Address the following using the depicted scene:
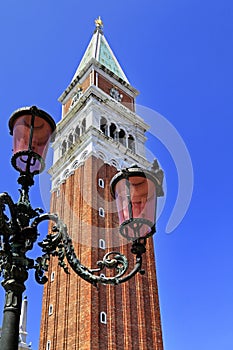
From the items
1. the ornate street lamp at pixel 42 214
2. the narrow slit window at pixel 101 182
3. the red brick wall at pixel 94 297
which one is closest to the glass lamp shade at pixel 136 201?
the ornate street lamp at pixel 42 214

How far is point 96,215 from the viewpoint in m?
19.8

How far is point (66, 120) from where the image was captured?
26344 mm

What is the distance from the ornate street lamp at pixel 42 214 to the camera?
11.6 feet

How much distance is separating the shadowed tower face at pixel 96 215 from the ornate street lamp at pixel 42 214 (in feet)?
40.6

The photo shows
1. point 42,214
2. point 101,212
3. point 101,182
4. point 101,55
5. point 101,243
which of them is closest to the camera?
point 42,214

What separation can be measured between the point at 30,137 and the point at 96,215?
1603cm

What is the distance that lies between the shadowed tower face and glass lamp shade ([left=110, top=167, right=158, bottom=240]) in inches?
492

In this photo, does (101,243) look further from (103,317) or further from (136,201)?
(136,201)

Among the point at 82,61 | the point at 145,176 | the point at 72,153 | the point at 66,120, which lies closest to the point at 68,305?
the point at 72,153

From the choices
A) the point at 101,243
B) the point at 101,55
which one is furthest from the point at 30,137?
the point at 101,55

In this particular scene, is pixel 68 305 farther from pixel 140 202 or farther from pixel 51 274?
pixel 140 202

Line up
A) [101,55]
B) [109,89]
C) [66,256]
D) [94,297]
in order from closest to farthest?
[66,256] < [94,297] < [109,89] < [101,55]

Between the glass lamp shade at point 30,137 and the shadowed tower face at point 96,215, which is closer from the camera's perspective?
the glass lamp shade at point 30,137

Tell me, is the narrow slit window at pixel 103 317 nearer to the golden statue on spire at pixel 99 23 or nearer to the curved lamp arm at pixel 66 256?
the curved lamp arm at pixel 66 256
